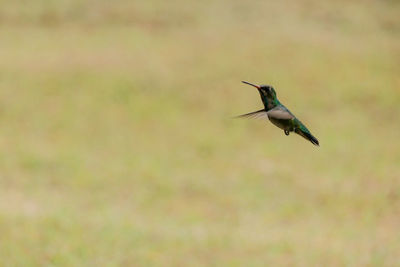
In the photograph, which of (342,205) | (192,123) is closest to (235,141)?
(192,123)

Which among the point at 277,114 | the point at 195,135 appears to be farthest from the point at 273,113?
the point at 195,135

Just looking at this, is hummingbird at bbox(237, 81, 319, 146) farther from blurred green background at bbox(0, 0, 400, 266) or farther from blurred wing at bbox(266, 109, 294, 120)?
blurred green background at bbox(0, 0, 400, 266)

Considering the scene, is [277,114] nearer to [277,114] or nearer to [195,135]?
[277,114]

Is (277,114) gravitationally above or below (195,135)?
below

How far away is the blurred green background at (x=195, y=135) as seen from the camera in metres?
10.8

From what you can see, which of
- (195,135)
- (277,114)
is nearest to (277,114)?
(277,114)

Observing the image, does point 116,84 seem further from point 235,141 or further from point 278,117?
point 278,117

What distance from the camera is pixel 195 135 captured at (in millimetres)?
20656

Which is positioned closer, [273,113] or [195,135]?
[273,113]

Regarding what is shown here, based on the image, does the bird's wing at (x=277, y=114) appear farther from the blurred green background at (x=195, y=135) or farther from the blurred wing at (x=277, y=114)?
the blurred green background at (x=195, y=135)

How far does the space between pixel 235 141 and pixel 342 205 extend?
19.5 feet

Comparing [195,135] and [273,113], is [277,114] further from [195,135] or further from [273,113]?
[195,135]

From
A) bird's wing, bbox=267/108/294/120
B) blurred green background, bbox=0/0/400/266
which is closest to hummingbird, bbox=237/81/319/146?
bird's wing, bbox=267/108/294/120

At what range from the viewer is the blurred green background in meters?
10.8
